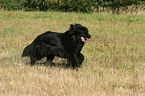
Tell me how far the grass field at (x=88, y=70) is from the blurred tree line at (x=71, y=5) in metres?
5.23

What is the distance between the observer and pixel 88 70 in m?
6.27

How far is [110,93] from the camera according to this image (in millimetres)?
4707

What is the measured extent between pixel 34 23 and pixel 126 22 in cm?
494

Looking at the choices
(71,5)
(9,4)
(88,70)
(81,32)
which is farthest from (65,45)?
(9,4)

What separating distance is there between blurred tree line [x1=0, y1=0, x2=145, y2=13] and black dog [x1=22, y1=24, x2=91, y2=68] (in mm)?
11360

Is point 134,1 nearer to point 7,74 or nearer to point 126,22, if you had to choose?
point 126,22

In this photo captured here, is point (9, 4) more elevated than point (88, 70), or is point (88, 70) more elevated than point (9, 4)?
point (9, 4)

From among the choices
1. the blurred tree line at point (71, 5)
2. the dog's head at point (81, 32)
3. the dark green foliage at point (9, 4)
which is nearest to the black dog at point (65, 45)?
the dog's head at point (81, 32)

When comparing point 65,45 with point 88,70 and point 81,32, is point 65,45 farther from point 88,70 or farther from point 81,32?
point 88,70

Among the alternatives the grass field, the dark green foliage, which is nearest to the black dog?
the grass field

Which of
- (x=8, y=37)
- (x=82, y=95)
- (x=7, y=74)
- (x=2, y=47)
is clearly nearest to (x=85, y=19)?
(x=8, y=37)

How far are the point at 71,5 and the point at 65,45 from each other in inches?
467

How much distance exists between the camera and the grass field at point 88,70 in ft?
16.0

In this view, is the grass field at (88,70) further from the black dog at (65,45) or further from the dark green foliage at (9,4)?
the dark green foliage at (9,4)
